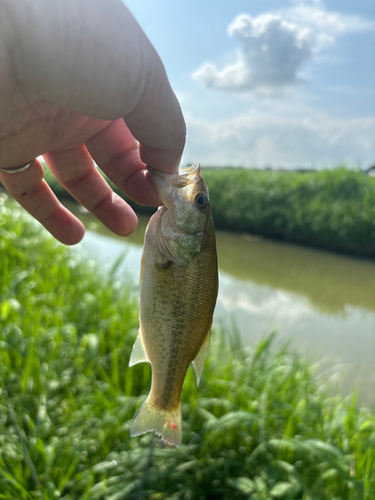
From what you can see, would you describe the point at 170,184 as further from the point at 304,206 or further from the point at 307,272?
the point at 304,206

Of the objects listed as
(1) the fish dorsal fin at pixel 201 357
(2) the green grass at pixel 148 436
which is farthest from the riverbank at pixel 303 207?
(1) the fish dorsal fin at pixel 201 357

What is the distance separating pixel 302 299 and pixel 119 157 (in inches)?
241

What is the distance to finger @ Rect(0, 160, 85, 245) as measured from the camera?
146 cm

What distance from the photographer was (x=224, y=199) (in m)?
11.8

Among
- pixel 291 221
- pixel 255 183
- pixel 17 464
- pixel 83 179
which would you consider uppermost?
pixel 255 183

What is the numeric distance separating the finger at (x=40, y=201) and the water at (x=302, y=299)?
7.43 ft

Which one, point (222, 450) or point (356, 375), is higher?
point (356, 375)

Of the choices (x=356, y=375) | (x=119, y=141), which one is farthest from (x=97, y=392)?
(x=356, y=375)

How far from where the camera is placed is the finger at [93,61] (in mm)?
782

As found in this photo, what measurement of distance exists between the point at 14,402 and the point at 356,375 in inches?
138

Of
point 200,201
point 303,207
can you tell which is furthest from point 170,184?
point 303,207

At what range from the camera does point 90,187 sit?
58.2 inches

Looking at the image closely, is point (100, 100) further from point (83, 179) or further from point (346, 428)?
point (346, 428)

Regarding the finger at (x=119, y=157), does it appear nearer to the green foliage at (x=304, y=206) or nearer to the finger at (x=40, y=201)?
the finger at (x=40, y=201)
